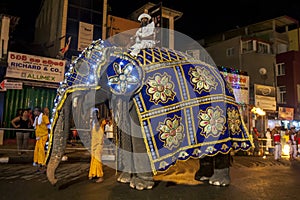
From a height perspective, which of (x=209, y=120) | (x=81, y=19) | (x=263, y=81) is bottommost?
(x=209, y=120)

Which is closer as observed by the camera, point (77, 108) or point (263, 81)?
point (77, 108)

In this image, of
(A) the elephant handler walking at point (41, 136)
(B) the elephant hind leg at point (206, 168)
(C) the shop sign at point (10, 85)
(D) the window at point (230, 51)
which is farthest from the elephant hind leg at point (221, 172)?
(D) the window at point (230, 51)

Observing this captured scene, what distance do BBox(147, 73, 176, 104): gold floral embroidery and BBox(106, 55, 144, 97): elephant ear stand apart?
0.61ft

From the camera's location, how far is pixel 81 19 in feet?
54.5

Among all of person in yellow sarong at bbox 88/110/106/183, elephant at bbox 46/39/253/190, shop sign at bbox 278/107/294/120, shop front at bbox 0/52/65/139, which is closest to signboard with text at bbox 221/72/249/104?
shop sign at bbox 278/107/294/120

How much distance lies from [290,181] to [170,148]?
11.3ft

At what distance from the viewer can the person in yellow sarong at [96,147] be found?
593cm

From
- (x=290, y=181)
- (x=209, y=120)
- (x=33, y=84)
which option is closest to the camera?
(x=209, y=120)

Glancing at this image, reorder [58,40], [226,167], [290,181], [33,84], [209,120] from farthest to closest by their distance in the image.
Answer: [58,40], [33,84], [290,181], [226,167], [209,120]

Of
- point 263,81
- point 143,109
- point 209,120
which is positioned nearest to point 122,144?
point 143,109

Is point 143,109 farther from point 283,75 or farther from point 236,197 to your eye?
point 283,75

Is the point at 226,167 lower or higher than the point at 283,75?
lower

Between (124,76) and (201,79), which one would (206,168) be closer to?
(201,79)

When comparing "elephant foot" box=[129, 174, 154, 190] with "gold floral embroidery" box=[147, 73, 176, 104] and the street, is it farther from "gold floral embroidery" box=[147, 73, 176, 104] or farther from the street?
"gold floral embroidery" box=[147, 73, 176, 104]
